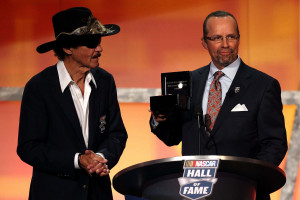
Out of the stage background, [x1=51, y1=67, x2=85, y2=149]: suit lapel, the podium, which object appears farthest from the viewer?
the stage background

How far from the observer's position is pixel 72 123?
3.04 metres

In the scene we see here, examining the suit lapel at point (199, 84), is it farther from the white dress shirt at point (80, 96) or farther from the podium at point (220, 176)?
the podium at point (220, 176)

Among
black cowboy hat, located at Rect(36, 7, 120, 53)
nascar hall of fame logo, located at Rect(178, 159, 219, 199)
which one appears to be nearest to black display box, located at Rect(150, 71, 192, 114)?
black cowboy hat, located at Rect(36, 7, 120, 53)

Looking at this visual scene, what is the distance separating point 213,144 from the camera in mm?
3061

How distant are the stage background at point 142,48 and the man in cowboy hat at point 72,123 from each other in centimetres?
182

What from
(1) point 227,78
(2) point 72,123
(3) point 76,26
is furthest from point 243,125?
(3) point 76,26

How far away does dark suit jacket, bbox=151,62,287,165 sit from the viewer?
297cm

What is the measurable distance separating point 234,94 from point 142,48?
2.15 m

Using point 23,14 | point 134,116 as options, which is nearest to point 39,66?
point 23,14

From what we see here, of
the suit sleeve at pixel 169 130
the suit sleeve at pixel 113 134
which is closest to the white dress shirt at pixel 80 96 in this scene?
the suit sleeve at pixel 113 134

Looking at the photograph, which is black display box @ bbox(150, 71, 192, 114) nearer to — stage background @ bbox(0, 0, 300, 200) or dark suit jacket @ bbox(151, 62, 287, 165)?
dark suit jacket @ bbox(151, 62, 287, 165)

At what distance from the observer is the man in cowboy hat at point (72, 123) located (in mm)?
3008

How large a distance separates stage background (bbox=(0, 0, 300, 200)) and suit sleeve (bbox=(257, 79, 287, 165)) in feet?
6.25

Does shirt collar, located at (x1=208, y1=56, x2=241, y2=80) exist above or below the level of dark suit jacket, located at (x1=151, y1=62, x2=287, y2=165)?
above
